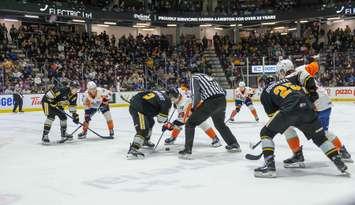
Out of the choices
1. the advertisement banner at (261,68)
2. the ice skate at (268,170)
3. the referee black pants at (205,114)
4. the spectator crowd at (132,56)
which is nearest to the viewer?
the ice skate at (268,170)

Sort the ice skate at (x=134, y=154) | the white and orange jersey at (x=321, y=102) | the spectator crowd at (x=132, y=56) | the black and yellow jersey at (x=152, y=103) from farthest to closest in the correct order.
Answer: the spectator crowd at (x=132, y=56), the black and yellow jersey at (x=152, y=103), the ice skate at (x=134, y=154), the white and orange jersey at (x=321, y=102)

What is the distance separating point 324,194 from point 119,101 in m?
17.5

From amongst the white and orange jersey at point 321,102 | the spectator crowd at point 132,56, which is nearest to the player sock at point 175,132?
the white and orange jersey at point 321,102

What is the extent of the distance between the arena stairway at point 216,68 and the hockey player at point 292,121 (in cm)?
1953

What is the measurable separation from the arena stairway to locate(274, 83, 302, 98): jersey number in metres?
19.5

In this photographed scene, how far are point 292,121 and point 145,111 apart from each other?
2.58 m

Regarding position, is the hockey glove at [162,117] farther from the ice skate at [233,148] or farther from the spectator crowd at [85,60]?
the spectator crowd at [85,60]

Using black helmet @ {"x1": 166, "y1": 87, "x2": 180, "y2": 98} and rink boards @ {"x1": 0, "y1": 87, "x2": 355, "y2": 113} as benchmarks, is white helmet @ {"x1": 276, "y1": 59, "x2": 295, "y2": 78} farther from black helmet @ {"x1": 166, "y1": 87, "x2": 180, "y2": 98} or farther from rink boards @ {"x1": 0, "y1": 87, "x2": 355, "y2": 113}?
rink boards @ {"x1": 0, "y1": 87, "x2": 355, "y2": 113}

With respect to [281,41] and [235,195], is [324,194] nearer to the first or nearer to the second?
[235,195]

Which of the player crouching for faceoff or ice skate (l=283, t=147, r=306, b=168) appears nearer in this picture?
the player crouching for faceoff

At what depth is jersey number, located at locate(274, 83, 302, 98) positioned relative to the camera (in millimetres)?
5305

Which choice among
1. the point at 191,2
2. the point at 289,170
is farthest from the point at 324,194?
the point at 191,2

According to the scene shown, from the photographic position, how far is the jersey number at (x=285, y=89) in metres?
5.30

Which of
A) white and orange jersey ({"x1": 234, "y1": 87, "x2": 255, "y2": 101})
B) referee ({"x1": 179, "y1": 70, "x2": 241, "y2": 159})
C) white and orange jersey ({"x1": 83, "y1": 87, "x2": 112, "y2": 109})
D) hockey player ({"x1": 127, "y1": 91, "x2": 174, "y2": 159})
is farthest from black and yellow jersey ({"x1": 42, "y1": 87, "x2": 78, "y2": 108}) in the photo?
white and orange jersey ({"x1": 234, "y1": 87, "x2": 255, "y2": 101})
